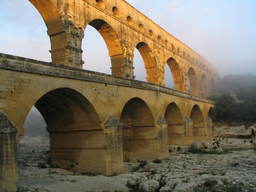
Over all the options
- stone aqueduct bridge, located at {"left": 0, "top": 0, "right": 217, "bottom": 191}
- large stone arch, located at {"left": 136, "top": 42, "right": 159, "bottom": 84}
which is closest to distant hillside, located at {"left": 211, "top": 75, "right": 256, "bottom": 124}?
stone aqueduct bridge, located at {"left": 0, "top": 0, "right": 217, "bottom": 191}

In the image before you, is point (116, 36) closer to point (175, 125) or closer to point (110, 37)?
point (110, 37)

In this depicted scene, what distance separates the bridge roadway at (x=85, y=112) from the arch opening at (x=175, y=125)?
351 centimetres

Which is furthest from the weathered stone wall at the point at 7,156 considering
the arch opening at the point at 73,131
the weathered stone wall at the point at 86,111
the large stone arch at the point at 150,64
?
the large stone arch at the point at 150,64

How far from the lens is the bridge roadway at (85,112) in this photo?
10945 millimetres

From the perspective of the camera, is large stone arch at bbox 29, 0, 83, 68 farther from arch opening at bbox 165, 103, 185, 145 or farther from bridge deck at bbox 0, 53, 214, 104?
arch opening at bbox 165, 103, 185, 145

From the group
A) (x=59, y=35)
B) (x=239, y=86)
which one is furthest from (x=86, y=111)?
(x=239, y=86)

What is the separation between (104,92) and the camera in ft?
52.4

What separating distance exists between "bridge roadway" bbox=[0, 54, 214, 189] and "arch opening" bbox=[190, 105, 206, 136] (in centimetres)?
1309

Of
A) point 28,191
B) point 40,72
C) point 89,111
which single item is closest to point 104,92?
point 89,111

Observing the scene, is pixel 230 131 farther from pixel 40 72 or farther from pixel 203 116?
pixel 40 72

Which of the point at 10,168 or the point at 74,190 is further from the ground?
the point at 10,168

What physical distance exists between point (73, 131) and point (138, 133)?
727cm

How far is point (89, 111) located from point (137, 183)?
15.1ft

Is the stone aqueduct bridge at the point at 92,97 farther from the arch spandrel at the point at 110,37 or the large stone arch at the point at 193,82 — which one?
the large stone arch at the point at 193,82
